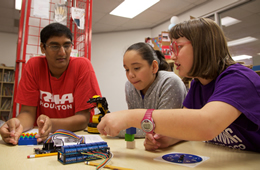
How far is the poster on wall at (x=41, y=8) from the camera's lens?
5.82 ft

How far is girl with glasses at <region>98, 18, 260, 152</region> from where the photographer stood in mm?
602

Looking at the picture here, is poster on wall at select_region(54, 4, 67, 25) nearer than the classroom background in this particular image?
Yes

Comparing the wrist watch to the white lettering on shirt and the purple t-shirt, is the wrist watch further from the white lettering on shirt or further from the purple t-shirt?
the white lettering on shirt

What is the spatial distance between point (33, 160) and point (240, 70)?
0.80 m

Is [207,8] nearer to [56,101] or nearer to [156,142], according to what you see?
[56,101]

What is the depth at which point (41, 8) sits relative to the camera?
70.8 inches

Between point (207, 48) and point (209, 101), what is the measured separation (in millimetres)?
243

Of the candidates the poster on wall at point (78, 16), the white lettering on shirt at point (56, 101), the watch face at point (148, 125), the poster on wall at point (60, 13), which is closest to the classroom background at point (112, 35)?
the poster on wall at point (78, 16)

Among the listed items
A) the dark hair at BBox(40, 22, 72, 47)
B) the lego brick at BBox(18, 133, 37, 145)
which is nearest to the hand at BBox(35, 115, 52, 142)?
the lego brick at BBox(18, 133, 37, 145)

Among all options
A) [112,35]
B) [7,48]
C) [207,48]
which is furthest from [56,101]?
[7,48]

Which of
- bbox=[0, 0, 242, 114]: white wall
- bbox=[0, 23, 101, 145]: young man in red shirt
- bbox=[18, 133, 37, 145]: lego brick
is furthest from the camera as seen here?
bbox=[0, 0, 242, 114]: white wall

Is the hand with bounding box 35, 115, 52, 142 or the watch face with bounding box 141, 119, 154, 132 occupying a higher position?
the watch face with bounding box 141, 119, 154, 132

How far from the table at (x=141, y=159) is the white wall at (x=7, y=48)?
6.26 metres

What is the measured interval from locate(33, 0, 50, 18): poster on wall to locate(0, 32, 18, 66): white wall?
5.21m
